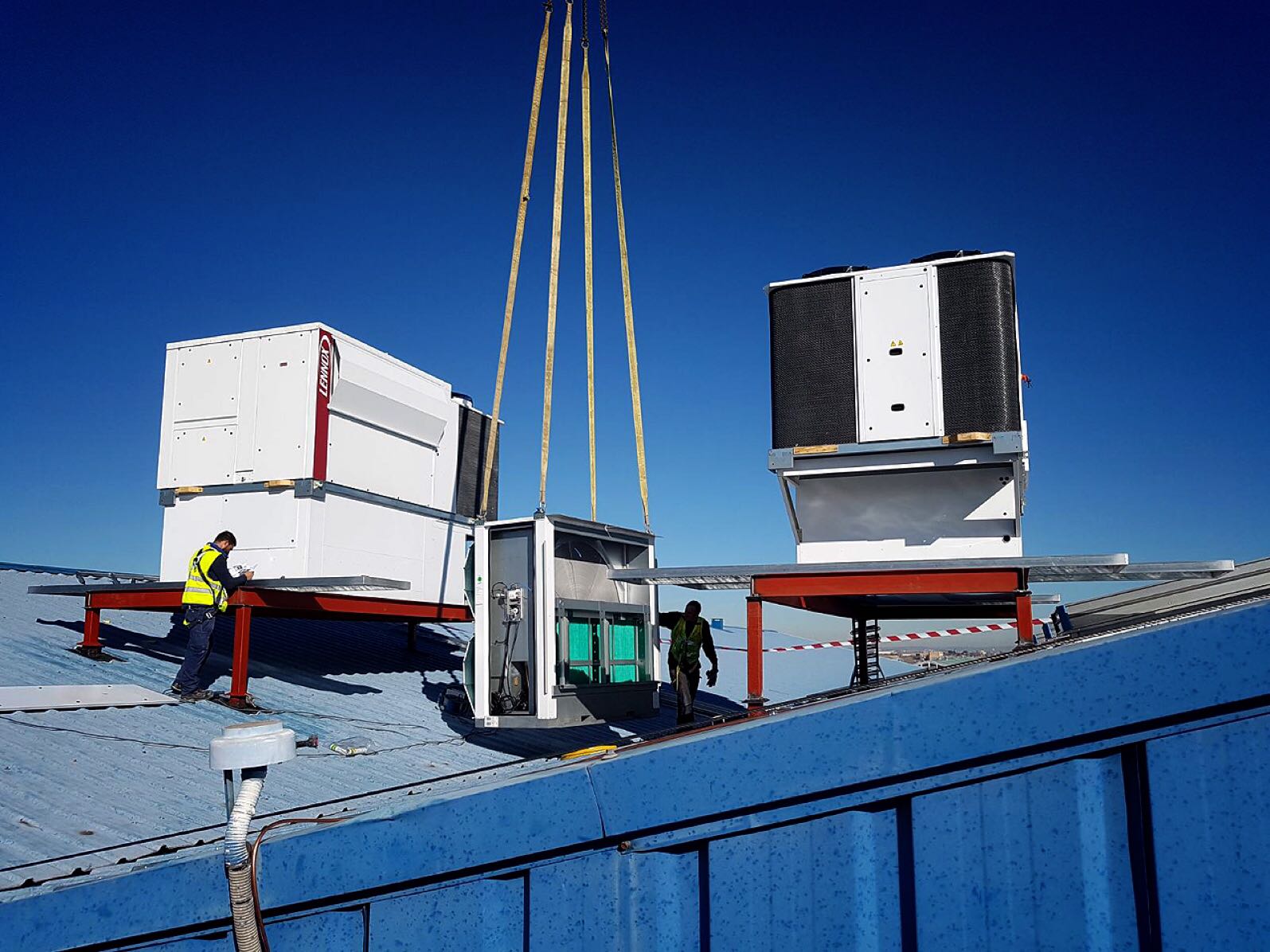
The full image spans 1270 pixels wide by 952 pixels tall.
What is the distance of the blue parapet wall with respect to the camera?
2818 mm

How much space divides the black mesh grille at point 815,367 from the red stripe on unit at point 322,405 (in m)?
5.02

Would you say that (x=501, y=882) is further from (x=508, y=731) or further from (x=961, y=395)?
(x=508, y=731)

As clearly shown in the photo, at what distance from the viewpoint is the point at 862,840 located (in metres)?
3.10

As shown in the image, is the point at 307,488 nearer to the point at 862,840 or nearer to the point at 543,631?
the point at 543,631

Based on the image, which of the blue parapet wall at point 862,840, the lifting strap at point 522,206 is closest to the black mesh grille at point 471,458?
the lifting strap at point 522,206

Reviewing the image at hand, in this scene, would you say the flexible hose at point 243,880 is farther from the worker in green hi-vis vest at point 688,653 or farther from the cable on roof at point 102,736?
the worker in green hi-vis vest at point 688,653

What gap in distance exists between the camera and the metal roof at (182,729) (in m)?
6.43

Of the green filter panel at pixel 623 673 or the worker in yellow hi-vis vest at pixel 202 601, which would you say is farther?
the green filter panel at pixel 623 673

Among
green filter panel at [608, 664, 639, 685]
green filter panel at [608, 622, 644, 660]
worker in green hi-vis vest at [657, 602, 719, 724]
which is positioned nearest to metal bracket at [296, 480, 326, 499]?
green filter panel at [608, 622, 644, 660]

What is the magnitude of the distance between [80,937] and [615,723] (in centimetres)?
841

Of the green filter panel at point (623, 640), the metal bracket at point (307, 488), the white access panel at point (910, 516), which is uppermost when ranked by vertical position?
the metal bracket at point (307, 488)

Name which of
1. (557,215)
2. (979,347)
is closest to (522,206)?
(557,215)

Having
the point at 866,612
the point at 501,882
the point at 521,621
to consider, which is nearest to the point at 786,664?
the point at 866,612

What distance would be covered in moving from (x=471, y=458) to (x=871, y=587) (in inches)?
287
